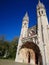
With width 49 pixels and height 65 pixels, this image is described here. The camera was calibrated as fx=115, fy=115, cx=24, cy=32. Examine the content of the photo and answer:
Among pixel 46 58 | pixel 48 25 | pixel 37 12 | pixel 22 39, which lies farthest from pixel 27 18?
pixel 46 58

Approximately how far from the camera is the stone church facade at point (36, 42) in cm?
2005

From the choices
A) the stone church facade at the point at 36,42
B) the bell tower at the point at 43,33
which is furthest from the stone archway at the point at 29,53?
the bell tower at the point at 43,33

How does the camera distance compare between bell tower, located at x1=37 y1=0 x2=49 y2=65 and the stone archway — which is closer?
bell tower, located at x1=37 y1=0 x2=49 y2=65

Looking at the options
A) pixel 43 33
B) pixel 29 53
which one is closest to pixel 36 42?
pixel 43 33

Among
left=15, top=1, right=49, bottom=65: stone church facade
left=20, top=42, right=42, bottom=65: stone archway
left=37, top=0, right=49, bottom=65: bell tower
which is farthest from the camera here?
left=20, top=42, right=42, bottom=65: stone archway

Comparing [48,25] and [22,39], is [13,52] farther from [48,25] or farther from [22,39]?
[48,25]

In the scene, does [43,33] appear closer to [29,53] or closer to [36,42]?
[36,42]

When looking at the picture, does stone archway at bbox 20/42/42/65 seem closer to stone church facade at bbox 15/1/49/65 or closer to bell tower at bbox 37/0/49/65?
stone church facade at bbox 15/1/49/65

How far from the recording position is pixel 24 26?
26.7m

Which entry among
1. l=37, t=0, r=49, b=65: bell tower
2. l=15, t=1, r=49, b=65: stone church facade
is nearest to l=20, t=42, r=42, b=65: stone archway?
l=15, t=1, r=49, b=65: stone church facade

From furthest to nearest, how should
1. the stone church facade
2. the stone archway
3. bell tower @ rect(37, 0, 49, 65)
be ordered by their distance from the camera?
the stone archway → the stone church facade → bell tower @ rect(37, 0, 49, 65)

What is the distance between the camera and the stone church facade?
20.0 metres

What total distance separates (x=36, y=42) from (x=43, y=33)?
2.16m

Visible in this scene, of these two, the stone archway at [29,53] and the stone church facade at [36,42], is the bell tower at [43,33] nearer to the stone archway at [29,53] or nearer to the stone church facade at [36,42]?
the stone church facade at [36,42]
